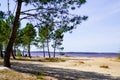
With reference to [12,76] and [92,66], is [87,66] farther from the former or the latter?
[12,76]

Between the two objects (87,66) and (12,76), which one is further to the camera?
(87,66)

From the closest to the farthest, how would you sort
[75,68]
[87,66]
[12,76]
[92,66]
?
[12,76] → [75,68] → [87,66] → [92,66]

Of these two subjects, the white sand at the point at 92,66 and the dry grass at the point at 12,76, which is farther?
the white sand at the point at 92,66

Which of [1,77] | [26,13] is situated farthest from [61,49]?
[1,77]

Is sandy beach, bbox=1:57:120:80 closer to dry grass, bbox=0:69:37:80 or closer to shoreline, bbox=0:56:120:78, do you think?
shoreline, bbox=0:56:120:78

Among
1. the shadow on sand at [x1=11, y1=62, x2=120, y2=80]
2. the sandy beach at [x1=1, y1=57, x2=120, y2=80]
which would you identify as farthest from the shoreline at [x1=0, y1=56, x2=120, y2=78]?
the shadow on sand at [x1=11, y1=62, x2=120, y2=80]

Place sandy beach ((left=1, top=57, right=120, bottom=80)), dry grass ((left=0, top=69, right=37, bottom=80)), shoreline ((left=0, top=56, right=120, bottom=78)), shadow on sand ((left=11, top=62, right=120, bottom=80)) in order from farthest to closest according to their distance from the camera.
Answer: shoreline ((left=0, top=56, right=120, bottom=78)) < sandy beach ((left=1, top=57, right=120, bottom=80)) < shadow on sand ((left=11, top=62, right=120, bottom=80)) < dry grass ((left=0, top=69, right=37, bottom=80))

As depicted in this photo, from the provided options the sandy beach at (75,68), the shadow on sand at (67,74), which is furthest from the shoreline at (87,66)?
the shadow on sand at (67,74)

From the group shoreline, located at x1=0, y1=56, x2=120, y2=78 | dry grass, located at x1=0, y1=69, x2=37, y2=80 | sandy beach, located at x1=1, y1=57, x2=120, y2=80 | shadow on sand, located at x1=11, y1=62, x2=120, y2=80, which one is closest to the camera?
dry grass, located at x1=0, y1=69, x2=37, y2=80

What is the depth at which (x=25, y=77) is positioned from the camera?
17.6 meters

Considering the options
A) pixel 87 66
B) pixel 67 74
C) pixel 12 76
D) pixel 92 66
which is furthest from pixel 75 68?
pixel 12 76

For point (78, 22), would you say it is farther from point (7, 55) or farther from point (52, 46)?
point (52, 46)

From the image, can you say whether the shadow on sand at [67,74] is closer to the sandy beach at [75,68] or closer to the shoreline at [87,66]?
the sandy beach at [75,68]

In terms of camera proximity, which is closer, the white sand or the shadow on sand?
the shadow on sand
